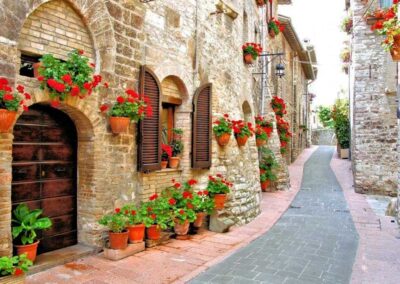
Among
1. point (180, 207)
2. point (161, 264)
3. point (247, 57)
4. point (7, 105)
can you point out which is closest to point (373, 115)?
point (247, 57)

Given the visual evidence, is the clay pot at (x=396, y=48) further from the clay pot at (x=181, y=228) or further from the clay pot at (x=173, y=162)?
the clay pot at (x=181, y=228)

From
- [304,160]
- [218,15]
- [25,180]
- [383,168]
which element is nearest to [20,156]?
[25,180]

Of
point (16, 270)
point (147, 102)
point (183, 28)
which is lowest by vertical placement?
point (16, 270)

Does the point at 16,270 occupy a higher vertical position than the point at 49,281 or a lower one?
higher

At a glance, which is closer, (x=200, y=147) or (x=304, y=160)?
(x=200, y=147)

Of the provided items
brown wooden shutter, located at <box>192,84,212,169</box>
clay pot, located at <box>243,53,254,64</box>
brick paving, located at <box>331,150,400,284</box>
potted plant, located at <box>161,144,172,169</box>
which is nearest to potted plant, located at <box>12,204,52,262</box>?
potted plant, located at <box>161,144,172,169</box>

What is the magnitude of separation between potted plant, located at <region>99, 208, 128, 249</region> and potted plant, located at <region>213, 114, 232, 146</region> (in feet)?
11.7

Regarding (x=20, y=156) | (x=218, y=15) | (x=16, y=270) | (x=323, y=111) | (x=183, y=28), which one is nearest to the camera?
(x=16, y=270)

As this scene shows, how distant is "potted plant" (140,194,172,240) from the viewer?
5867 millimetres

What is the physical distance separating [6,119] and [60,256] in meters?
2.23

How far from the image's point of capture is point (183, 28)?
7.35m

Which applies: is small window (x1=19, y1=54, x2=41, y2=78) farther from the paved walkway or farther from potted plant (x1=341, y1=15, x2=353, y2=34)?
potted plant (x1=341, y1=15, x2=353, y2=34)

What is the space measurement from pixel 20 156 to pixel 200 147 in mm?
3893

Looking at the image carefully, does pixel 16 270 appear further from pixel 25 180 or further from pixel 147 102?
pixel 147 102
